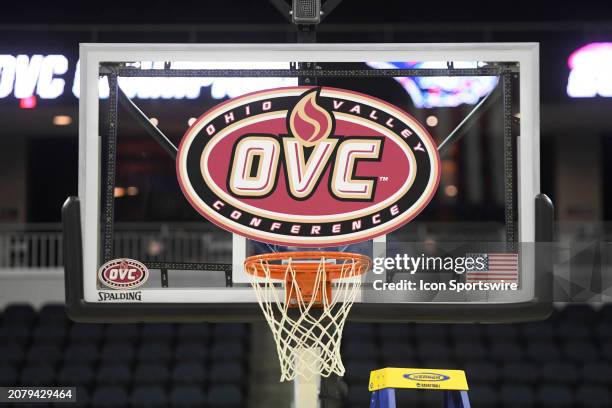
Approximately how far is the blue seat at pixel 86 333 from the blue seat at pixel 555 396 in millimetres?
4760

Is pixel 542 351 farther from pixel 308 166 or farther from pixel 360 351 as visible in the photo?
pixel 308 166

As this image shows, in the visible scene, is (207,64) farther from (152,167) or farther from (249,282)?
(249,282)

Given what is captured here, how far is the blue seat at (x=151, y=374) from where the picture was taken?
939cm

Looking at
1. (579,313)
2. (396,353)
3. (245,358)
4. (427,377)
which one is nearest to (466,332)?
(396,353)

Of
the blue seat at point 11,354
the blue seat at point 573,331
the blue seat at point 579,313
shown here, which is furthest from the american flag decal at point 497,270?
the blue seat at point 11,354

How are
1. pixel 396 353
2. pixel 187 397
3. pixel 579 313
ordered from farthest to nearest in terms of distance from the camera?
pixel 579 313 → pixel 396 353 → pixel 187 397

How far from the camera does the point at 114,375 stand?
30.9ft

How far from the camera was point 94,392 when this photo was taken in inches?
359

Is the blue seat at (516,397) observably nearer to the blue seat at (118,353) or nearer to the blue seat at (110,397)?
the blue seat at (110,397)

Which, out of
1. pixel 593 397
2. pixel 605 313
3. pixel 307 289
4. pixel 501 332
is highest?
pixel 307 289

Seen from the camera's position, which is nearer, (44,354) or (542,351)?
(44,354)

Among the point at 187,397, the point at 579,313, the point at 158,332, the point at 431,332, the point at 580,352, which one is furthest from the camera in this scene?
the point at 579,313

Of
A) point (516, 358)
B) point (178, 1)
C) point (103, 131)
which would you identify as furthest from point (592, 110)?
point (103, 131)

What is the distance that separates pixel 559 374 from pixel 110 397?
4.51m
